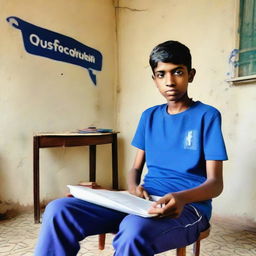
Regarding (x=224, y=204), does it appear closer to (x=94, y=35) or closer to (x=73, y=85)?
(x=73, y=85)

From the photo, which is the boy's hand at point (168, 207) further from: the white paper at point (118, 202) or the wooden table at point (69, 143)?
the wooden table at point (69, 143)

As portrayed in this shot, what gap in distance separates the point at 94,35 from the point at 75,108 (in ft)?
2.24

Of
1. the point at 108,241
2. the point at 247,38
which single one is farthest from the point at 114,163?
the point at 247,38

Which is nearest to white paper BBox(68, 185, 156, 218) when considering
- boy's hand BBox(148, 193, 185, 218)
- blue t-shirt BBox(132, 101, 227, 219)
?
boy's hand BBox(148, 193, 185, 218)

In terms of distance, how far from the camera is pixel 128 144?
2.44m

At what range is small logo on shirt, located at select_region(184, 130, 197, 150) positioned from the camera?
2.93 ft

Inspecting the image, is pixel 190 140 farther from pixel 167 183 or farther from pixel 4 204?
pixel 4 204

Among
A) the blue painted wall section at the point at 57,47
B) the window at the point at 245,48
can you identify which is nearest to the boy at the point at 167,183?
the window at the point at 245,48

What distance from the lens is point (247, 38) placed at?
1631 mm

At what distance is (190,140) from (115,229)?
15.2 inches

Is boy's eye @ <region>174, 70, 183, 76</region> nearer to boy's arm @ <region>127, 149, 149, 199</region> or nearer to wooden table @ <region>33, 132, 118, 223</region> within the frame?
boy's arm @ <region>127, 149, 149, 199</region>

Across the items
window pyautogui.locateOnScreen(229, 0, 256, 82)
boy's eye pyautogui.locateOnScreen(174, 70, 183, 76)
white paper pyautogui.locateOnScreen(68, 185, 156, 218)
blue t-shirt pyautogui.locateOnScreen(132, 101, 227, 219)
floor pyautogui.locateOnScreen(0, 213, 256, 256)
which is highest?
window pyautogui.locateOnScreen(229, 0, 256, 82)

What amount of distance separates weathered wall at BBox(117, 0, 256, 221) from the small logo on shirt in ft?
2.99

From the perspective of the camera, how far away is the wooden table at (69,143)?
1749 mm
